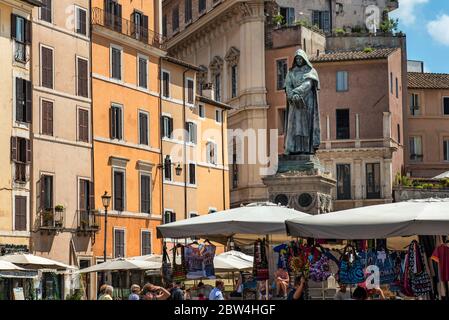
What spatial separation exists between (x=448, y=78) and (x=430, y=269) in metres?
69.8

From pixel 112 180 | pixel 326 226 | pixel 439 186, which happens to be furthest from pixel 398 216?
pixel 439 186

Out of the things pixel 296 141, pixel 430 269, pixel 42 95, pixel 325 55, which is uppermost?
pixel 325 55

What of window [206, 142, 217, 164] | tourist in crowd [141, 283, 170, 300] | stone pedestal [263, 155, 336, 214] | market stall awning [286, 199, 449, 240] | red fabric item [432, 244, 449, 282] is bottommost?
tourist in crowd [141, 283, 170, 300]

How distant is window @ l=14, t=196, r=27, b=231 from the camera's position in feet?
149

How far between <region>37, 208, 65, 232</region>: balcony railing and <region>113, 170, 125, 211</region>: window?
507cm

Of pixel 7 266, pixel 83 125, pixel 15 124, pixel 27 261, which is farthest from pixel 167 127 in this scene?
pixel 7 266

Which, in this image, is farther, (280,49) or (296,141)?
(280,49)

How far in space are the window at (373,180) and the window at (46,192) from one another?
30077 millimetres

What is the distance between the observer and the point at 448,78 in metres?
88.7

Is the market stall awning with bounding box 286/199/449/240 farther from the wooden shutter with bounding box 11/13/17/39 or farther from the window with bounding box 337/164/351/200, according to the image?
the window with bounding box 337/164/351/200

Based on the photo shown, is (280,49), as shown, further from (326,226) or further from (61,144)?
(326,226)

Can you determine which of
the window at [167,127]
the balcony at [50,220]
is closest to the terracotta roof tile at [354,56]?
the window at [167,127]

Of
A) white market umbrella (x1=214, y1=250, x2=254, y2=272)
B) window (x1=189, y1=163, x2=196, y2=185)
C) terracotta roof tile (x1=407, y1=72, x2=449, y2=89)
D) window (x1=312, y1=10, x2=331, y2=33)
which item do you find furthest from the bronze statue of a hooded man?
terracotta roof tile (x1=407, y1=72, x2=449, y2=89)

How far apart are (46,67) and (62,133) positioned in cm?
312
